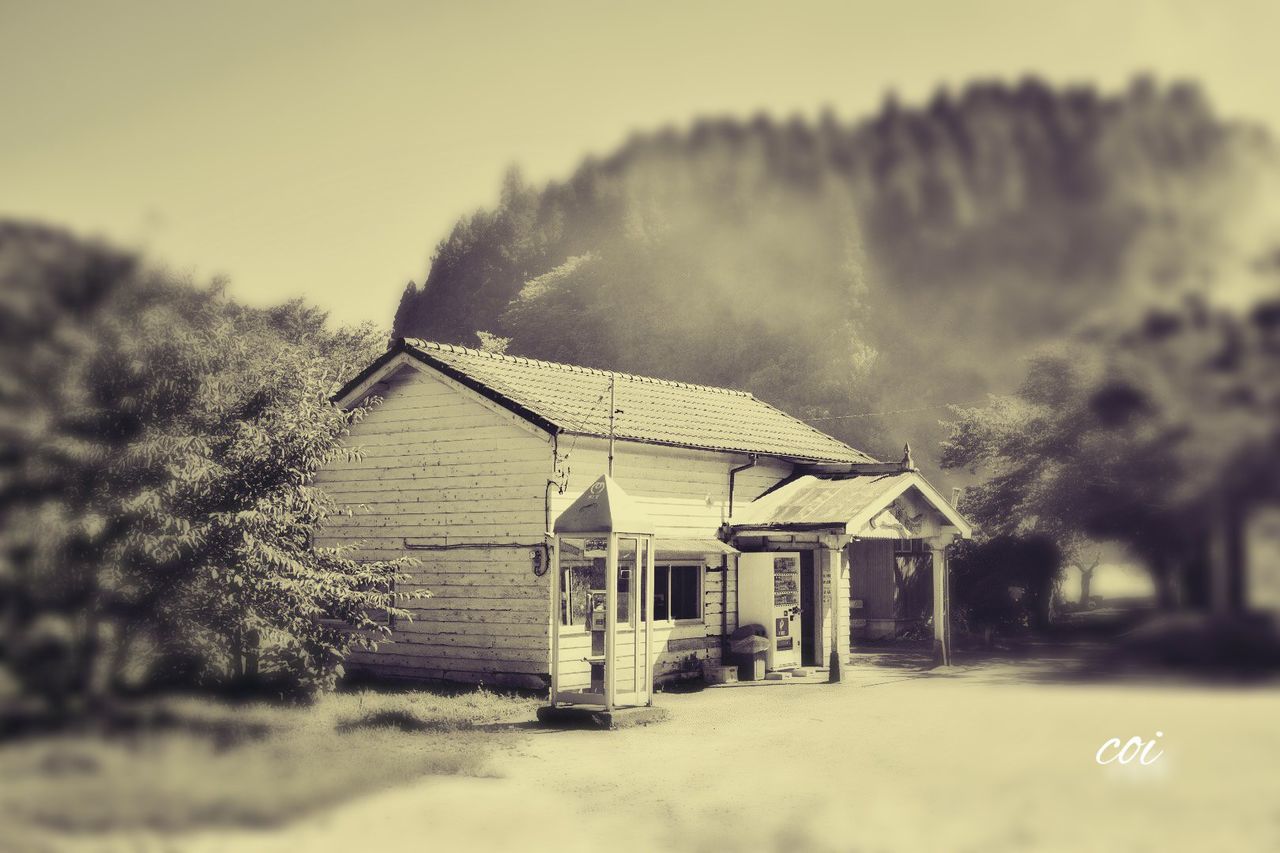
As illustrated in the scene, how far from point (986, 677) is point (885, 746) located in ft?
21.6

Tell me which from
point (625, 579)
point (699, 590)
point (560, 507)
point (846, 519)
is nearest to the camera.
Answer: point (560, 507)

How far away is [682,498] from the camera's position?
19.8m

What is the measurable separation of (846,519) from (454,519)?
7262 millimetres

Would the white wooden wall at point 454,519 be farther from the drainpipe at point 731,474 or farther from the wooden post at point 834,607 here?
the wooden post at point 834,607

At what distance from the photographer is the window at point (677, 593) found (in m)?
19.2

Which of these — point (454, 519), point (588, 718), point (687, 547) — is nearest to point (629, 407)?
point (687, 547)

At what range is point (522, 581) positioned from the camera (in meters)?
17.4

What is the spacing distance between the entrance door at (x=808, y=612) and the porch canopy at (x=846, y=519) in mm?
525

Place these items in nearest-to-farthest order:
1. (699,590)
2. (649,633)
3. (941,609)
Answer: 1. (649,633)
2. (699,590)
3. (941,609)

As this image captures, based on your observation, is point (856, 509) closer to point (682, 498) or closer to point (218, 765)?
point (682, 498)

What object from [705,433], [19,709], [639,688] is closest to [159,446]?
[19,709]

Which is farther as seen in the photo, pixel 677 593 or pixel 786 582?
pixel 786 582

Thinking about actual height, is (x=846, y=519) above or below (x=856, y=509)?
below

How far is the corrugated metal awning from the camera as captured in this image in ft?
60.9
